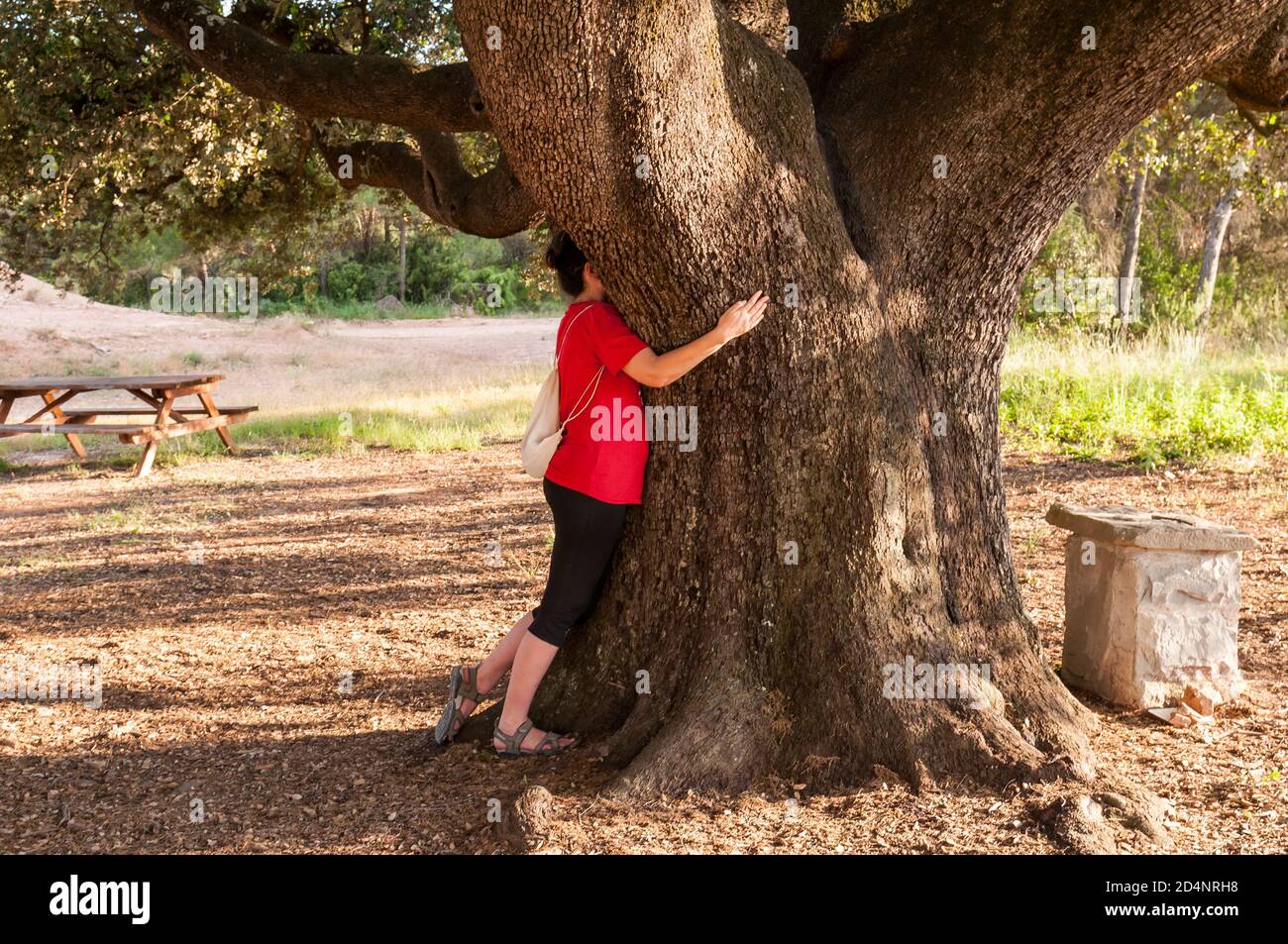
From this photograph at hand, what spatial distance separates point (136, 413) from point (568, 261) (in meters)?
10.0

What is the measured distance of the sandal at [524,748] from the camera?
4.16 m

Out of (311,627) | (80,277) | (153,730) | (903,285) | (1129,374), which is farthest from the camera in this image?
(1129,374)

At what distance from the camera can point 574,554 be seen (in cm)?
406

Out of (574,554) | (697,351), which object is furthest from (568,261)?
(574,554)

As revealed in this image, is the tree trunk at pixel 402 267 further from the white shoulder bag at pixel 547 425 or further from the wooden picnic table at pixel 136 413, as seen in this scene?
the white shoulder bag at pixel 547 425

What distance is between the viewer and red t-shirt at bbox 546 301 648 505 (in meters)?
3.99

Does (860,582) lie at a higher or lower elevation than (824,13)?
lower

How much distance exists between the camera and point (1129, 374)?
12039 millimetres

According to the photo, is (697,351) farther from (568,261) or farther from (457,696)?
(457,696)

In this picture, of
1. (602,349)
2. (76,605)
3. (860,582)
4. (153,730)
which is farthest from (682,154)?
(76,605)

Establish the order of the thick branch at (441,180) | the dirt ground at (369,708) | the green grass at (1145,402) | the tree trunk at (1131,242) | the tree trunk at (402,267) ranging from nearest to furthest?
the dirt ground at (369,708) < the thick branch at (441,180) < the green grass at (1145,402) < the tree trunk at (1131,242) < the tree trunk at (402,267)

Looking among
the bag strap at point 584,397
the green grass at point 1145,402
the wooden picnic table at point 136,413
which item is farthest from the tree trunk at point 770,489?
the wooden picnic table at point 136,413

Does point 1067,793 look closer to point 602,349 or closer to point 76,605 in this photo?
point 602,349

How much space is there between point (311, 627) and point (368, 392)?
43.5 feet
